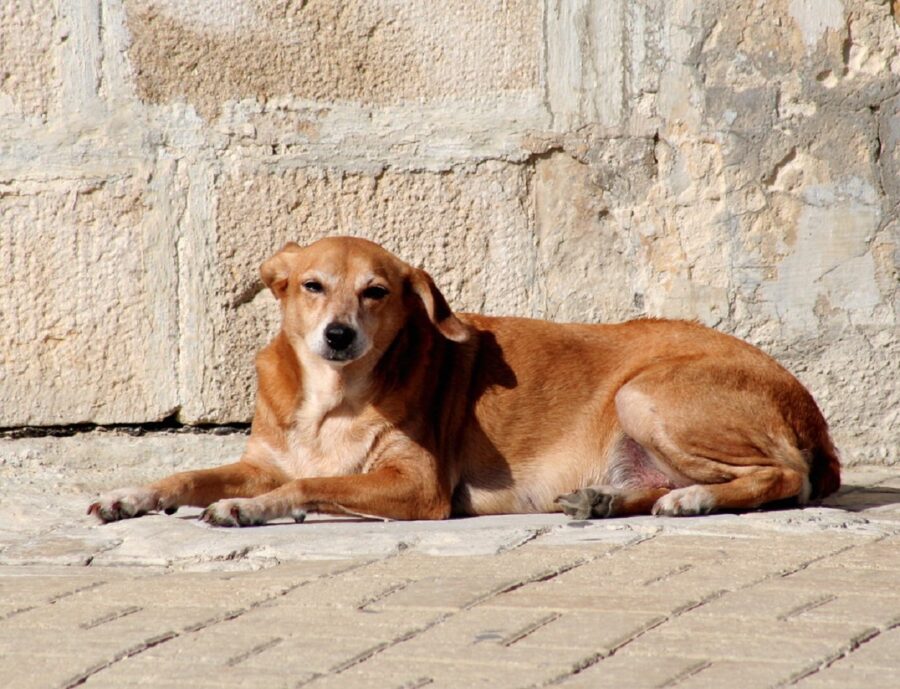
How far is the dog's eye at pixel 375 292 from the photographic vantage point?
16.2 ft

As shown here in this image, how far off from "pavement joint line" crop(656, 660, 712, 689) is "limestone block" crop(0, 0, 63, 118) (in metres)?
3.63

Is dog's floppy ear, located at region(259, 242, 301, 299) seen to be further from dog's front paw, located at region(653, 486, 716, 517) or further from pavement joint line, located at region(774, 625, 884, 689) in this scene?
pavement joint line, located at region(774, 625, 884, 689)

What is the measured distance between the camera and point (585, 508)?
477 cm

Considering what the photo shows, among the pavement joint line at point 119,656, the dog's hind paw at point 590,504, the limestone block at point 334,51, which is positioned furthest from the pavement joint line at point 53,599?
the limestone block at point 334,51

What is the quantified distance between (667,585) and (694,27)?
8.86ft

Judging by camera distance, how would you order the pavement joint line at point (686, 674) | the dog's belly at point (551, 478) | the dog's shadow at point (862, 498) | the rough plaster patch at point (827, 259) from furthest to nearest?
the rough plaster patch at point (827, 259) → the dog's belly at point (551, 478) → the dog's shadow at point (862, 498) → the pavement joint line at point (686, 674)

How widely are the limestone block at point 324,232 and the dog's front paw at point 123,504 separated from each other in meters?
0.90

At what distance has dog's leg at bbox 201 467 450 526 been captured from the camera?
4.52 m

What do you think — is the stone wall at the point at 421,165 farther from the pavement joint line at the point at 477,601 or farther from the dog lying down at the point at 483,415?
the pavement joint line at the point at 477,601

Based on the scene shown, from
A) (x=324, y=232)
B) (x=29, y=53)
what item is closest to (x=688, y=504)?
(x=324, y=232)

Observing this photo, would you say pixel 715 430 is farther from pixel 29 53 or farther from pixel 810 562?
pixel 29 53

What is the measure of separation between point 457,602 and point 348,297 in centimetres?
183

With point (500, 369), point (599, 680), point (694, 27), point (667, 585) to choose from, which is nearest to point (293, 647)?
point (599, 680)

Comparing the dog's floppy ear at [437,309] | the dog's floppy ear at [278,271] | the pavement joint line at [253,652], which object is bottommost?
the pavement joint line at [253,652]
